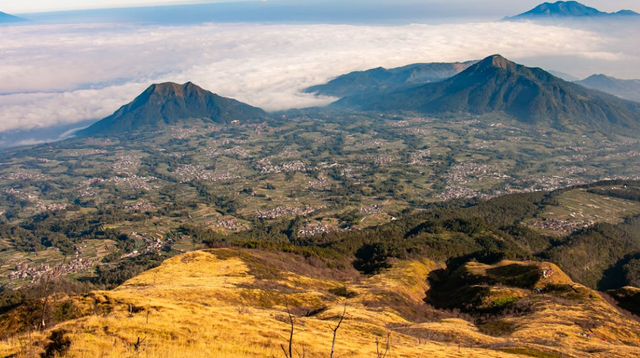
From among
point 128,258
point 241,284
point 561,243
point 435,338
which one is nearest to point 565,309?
point 435,338

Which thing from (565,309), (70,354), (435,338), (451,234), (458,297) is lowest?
(451,234)

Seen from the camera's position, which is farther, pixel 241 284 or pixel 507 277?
pixel 507 277

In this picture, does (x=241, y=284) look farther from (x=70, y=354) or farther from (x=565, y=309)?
(x=565, y=309)

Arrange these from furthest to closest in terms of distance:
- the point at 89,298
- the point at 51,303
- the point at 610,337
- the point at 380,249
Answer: the point at 380,249 → the point at 610,337 → the point at 89,298 → the point at 51,303

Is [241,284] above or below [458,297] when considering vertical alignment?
above

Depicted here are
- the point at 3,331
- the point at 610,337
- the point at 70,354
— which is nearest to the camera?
the point at 70,354

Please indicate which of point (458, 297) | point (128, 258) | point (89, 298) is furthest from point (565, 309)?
point (128, 258)
